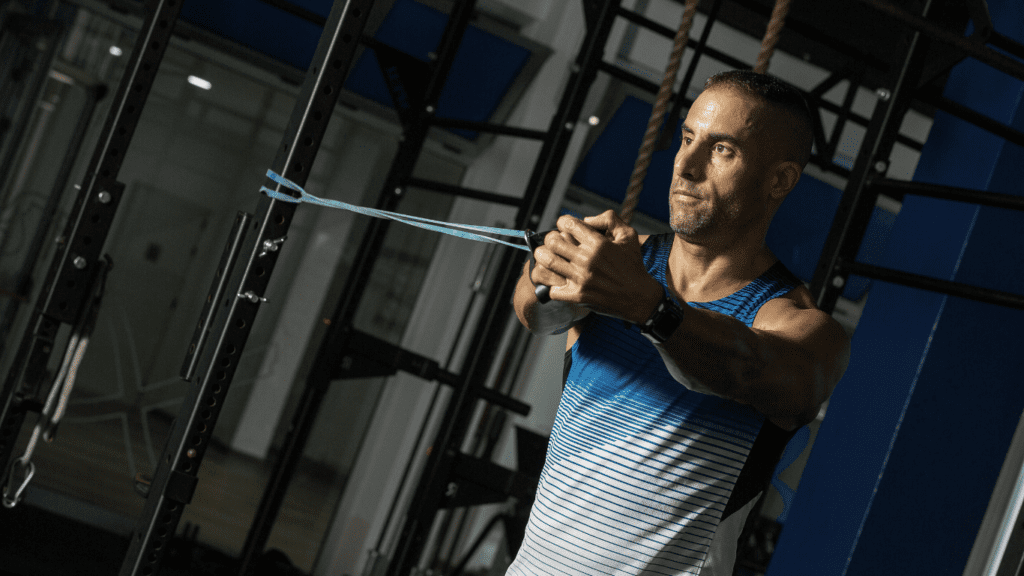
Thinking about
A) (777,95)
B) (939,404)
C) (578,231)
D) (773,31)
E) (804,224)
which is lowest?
(578,231)

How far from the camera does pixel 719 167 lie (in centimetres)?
97

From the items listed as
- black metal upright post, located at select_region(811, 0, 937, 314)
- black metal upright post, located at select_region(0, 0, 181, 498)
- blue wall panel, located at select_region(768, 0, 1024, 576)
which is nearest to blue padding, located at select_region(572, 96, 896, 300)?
blue wall panel, located at select_region(768, 0, 1024, 576)

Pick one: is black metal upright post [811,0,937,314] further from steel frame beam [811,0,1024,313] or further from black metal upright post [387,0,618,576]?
black metal upright post [387,0,618,576]

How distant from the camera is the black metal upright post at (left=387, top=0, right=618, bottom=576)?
106 inches

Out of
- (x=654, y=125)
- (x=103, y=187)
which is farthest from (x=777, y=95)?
(x=103, y=187)

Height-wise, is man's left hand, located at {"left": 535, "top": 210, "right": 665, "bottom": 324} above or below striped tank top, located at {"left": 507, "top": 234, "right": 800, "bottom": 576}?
above

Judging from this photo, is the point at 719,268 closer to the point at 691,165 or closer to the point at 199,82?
the point at 691,165

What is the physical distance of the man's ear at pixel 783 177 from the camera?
101 centimetres

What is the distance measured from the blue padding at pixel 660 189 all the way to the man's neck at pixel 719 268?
3371mm

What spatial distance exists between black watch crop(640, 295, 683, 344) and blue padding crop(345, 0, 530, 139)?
3.50 m

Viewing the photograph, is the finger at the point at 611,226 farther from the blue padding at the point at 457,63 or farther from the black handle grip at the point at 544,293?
the blue padding at the point at 457,63

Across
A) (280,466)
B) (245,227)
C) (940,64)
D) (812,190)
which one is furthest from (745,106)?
(812,190)

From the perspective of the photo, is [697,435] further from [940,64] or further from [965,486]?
[965,486]

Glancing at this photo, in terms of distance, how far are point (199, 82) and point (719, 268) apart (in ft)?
13.1
